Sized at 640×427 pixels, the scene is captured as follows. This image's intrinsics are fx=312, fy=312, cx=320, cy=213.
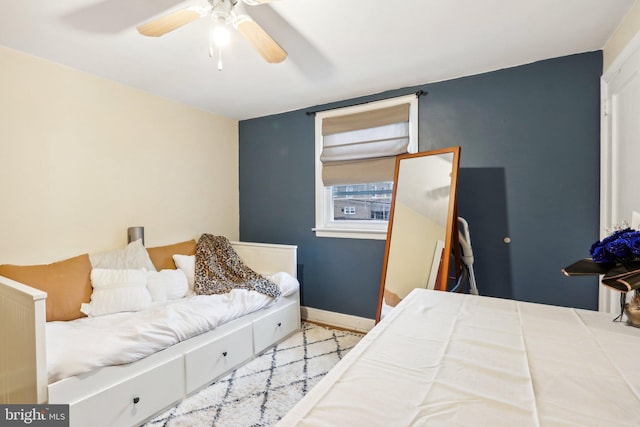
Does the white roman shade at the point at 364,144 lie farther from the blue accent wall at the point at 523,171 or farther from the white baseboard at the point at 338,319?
the white baseboard at the point at 338,319

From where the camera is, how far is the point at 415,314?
3.96ft

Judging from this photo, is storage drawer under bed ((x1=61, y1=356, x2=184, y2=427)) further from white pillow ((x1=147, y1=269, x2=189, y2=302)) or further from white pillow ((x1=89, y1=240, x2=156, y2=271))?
white pillow ((x1=89, y1=240, x2=156, y2=271))

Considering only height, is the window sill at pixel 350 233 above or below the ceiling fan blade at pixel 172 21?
below

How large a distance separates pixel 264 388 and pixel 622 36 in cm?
303

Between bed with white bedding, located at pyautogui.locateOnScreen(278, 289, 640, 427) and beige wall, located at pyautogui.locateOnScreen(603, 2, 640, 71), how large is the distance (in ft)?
5.09

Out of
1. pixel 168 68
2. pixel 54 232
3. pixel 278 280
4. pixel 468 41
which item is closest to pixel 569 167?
pixel 468 41

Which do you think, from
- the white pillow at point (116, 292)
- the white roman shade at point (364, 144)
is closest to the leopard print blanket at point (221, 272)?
the white pillow at point (116, 292)

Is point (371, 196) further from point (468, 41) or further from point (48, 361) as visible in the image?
point (48, 361)

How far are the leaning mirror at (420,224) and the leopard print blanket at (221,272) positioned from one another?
101cm

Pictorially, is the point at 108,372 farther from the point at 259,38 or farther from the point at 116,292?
the point at 259,38

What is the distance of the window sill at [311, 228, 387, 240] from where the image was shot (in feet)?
9.56

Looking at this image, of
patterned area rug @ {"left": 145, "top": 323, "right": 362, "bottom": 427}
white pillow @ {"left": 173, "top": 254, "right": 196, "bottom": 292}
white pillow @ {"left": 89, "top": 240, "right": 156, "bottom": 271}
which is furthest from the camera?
white pillow @ {"left": 173, "top": 254, "right": 196, "bottom": 292}

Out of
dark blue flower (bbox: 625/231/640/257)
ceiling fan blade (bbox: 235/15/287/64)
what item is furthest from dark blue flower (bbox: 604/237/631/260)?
ceiling fan blade (bbox: 235/15/287/64)

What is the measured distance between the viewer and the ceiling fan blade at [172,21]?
139cm
